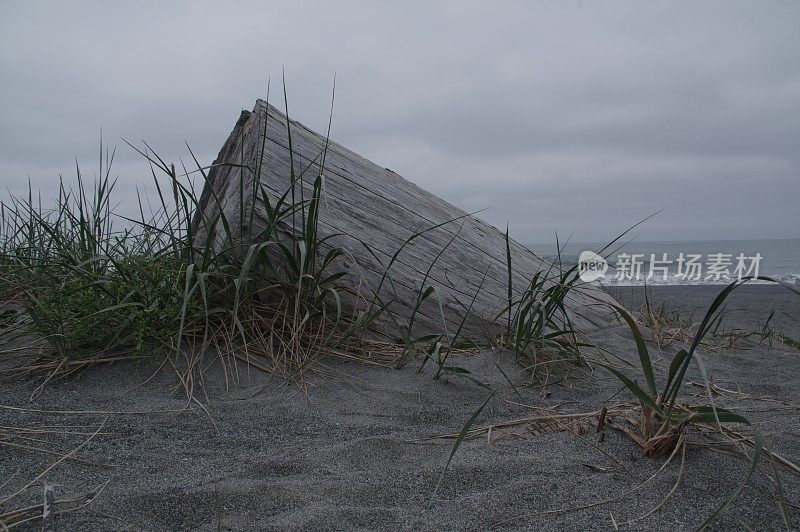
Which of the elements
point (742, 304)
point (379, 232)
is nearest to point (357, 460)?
point (379, 232)

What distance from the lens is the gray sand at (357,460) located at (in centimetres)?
140

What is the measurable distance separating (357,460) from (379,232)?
167cm

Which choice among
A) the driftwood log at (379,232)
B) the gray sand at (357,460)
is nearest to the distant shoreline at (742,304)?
the driftwood log at (379,232)

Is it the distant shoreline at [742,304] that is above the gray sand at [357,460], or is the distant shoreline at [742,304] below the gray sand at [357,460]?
above

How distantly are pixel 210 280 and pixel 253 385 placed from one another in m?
0.53

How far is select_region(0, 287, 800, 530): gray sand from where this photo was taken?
140 cm

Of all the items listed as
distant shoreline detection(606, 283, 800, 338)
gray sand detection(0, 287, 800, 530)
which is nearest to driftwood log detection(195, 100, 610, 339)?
gray sand detection(0, 287, 800, 530)

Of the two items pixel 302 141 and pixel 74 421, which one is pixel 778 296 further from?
pixel 74 421

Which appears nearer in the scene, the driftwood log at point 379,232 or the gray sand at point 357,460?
the gray sand at point 357,460

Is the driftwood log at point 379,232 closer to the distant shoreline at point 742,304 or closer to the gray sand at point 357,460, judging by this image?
the gray sand at point 357,460

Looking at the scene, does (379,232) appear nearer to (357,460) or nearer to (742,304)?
(357,460)

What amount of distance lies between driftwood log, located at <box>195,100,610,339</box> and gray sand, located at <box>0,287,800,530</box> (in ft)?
1.52

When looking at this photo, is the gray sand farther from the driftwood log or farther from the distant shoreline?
the distant shoreline

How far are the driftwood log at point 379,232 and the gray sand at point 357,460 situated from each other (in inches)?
18.3
